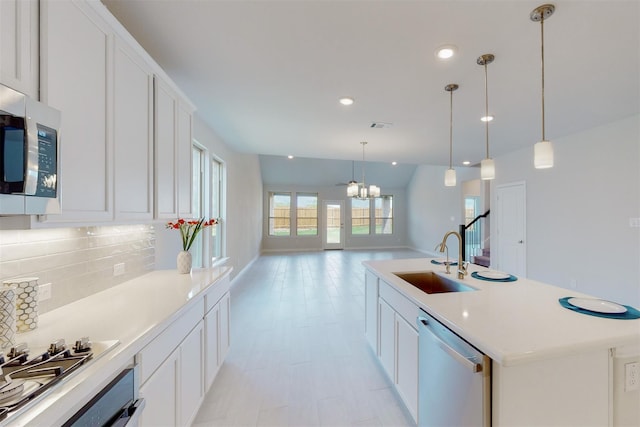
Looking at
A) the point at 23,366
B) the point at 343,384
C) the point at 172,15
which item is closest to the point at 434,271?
the point at 343,384

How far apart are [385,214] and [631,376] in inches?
372

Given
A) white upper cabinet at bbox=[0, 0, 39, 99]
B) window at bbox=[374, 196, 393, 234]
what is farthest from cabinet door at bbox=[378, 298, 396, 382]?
window at bbox=[374, 196, 393, 234]

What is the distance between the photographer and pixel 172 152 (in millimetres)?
1947

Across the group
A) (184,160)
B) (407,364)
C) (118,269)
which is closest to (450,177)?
(407,364)

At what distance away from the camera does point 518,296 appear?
156 centimetres

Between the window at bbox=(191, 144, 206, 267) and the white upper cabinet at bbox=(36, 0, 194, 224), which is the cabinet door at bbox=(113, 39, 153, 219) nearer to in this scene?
the white upper cabinet at bbox=(36, 0, 194, 224)

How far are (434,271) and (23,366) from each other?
2415mm

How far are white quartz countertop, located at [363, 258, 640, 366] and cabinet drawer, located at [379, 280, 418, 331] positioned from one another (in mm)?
72

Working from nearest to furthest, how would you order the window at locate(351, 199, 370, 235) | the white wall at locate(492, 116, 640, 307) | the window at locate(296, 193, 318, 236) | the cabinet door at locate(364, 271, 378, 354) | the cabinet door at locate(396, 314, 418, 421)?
the cabinet door at locate(396, 314, 418, 421), the cabinet door at locate(364, 271, 378, 354), the white wall at locate(492, 116, 640, 307), the window at locate(296, 193, 318, 236), the window at locate(351, 199, 370, 235)

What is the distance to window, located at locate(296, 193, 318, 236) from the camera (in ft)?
32.0

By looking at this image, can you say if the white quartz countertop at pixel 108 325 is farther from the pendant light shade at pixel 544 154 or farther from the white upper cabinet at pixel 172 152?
the pendant light shade at pixel 544 154

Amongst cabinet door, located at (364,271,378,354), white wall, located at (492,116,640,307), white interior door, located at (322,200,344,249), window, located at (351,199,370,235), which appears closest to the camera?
cabinet door, located at (364,271,378,354)

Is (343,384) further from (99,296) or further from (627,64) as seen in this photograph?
(627,64)

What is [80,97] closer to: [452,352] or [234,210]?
[452,352]
